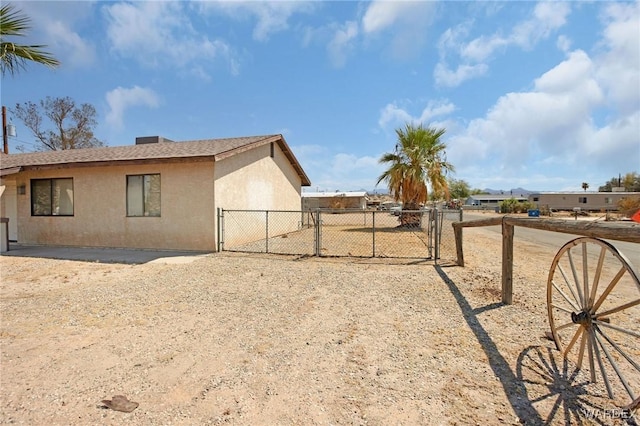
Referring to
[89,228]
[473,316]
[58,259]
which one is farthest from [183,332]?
[89,228]

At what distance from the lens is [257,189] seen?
12672 millimetres

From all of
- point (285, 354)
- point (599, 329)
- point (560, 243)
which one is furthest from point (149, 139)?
point (560, 243)

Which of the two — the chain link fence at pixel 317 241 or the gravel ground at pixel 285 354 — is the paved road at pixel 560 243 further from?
the gravel ground at pixel 285 354

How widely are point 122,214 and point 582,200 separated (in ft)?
213

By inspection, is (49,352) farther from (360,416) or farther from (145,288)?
(360,416)

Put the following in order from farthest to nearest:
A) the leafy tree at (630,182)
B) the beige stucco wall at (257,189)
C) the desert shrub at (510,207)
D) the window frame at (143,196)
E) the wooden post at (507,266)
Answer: the leafy tree at (630,182)
the desert shrub at (510,207)
the beige stucco wall at (257,189)
the window frame at (143,196)
the wooden post at (507,266)

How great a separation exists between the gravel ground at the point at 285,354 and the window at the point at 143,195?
413cm

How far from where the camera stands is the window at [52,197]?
11.3 meters

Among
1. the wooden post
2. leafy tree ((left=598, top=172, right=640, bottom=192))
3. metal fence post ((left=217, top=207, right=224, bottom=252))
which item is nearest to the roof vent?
metal fence post ((left=217, top=207, right=224, bottom=252))

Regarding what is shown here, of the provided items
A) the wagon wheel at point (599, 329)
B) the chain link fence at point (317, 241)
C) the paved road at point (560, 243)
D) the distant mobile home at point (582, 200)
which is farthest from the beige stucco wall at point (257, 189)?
the distant mobile home at point (582, 200)

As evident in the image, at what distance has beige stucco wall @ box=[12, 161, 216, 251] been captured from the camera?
388 inches

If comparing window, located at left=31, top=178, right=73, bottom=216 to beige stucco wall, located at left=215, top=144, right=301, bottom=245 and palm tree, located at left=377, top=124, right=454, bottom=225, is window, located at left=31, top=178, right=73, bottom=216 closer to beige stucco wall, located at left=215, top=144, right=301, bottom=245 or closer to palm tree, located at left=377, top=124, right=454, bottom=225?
beige stucco wall, located at left=215, top=144, right=301, bottom=245

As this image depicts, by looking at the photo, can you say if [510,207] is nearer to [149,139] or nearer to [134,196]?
[149,139]

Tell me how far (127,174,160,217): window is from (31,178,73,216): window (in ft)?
8.29
